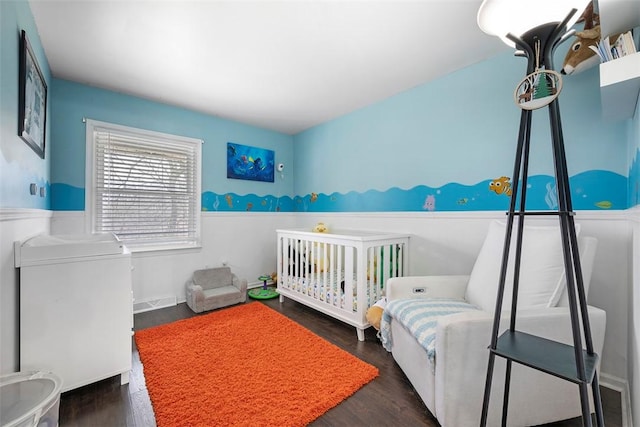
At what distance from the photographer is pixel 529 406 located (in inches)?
45.8

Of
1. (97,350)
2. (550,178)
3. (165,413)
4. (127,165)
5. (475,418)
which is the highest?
(127,165)

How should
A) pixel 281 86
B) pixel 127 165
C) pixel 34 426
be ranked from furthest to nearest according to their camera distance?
pixel 127 165 < pixel 281 86 < pixel 34 426

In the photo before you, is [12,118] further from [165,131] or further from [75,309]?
[165,131]

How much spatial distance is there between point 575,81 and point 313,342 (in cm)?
242

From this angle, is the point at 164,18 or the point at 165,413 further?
the point at 164,18

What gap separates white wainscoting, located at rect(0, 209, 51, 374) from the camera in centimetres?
115

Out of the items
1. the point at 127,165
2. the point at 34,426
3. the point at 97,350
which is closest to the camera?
the point at 34,426

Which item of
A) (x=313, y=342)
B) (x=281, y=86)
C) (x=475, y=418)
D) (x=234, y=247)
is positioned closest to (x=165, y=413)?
(x=313, y=342)

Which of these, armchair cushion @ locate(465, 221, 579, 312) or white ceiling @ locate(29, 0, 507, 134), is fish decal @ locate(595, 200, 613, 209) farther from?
white ceiling @ locate(29, 0, 507, 134)

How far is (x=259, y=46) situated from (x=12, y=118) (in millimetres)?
1373

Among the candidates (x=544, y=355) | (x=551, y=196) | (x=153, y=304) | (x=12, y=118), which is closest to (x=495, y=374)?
(x=544, y=355)

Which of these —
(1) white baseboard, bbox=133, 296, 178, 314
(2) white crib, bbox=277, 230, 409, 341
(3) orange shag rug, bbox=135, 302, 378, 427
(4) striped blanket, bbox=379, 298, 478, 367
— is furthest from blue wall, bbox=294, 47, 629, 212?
(1) white baseboard, bbox=133, 296, 178, 314

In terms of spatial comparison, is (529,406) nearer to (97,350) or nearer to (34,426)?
(34,426)

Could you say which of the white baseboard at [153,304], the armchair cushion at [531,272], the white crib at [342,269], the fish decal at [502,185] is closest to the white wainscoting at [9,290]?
the white baseboard at [153,304]
